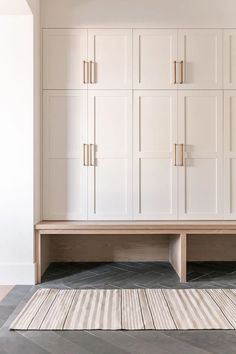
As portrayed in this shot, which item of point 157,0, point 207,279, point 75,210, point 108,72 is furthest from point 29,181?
point 157,0

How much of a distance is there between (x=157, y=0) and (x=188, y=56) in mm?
626

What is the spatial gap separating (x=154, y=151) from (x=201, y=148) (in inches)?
18.2

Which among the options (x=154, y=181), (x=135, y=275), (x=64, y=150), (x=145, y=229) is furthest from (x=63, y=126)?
(x=135, y=275)

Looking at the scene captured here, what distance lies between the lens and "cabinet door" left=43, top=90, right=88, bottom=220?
3.39 m

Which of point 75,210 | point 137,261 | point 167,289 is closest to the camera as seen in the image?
point 167,289

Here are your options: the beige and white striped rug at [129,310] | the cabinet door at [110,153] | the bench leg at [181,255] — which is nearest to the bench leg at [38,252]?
the beige and white striped rug at [129,310]

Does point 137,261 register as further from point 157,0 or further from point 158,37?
point 157,0

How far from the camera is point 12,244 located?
311 cm

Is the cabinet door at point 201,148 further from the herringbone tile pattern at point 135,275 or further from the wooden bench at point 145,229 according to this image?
the herringbone tile pattern at point 135,275

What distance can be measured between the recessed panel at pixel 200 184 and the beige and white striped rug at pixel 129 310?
0.87 meters

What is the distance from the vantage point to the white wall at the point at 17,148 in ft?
10.2

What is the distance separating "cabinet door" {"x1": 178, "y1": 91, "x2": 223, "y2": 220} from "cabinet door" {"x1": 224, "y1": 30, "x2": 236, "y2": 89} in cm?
17

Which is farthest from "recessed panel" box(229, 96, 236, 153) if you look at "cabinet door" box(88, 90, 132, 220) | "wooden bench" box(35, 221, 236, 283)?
"cabinet door" box(88, 90, 132, 220)

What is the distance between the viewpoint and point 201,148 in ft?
11.1
